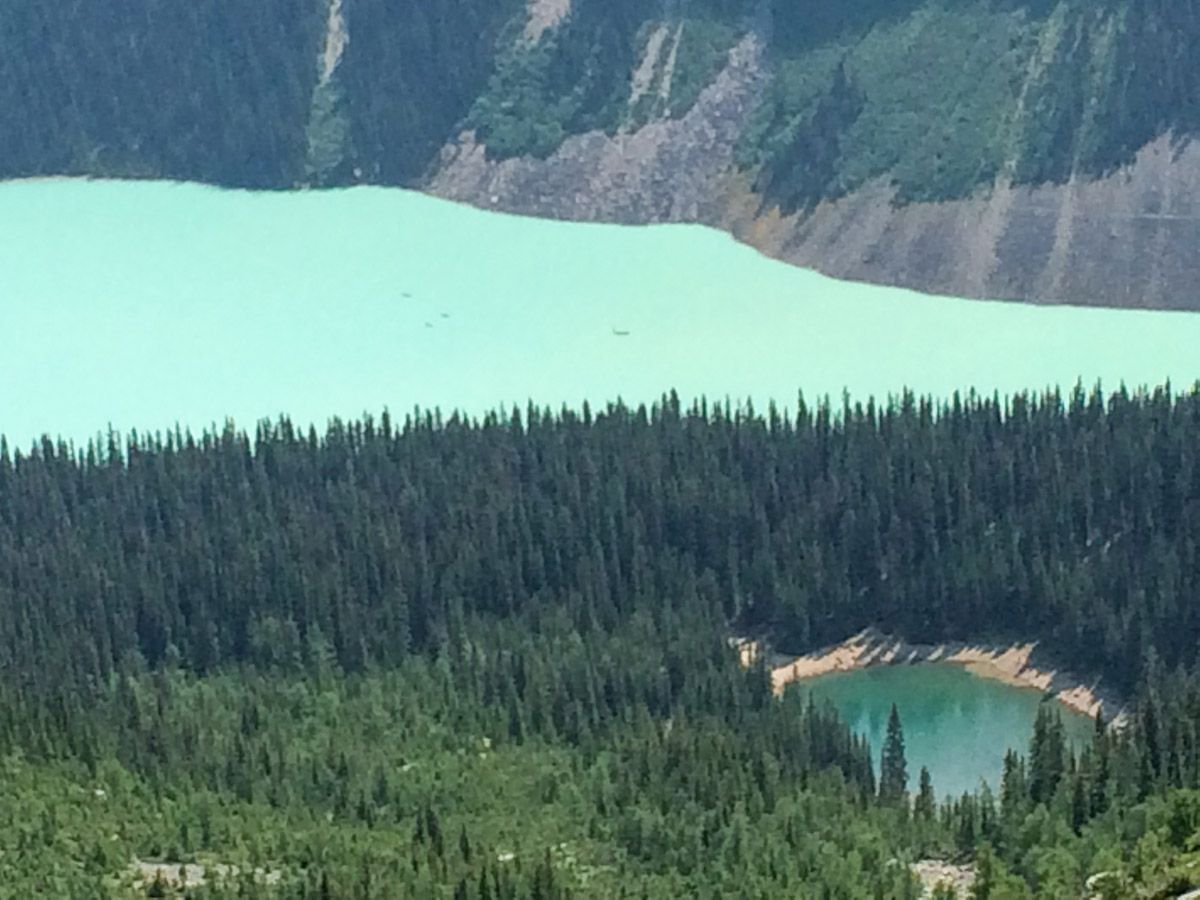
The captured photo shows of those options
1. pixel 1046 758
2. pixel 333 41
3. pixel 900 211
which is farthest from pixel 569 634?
pixel 333 41

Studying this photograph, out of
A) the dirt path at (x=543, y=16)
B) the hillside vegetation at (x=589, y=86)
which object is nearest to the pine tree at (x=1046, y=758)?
the hillside vegetation at (x=589, y=86)

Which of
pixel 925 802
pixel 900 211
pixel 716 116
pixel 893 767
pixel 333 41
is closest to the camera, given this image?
pixel 925 802

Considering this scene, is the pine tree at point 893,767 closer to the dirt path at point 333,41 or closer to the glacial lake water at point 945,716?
the glacial lake water at point 945,716

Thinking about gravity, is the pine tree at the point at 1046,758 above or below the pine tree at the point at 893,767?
above

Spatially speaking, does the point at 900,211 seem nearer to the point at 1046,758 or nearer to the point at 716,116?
the point at 716,116

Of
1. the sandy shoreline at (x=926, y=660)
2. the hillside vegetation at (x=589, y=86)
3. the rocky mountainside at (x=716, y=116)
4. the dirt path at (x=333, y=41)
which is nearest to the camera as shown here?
the sandy shoreline at (x=926, y=660)
